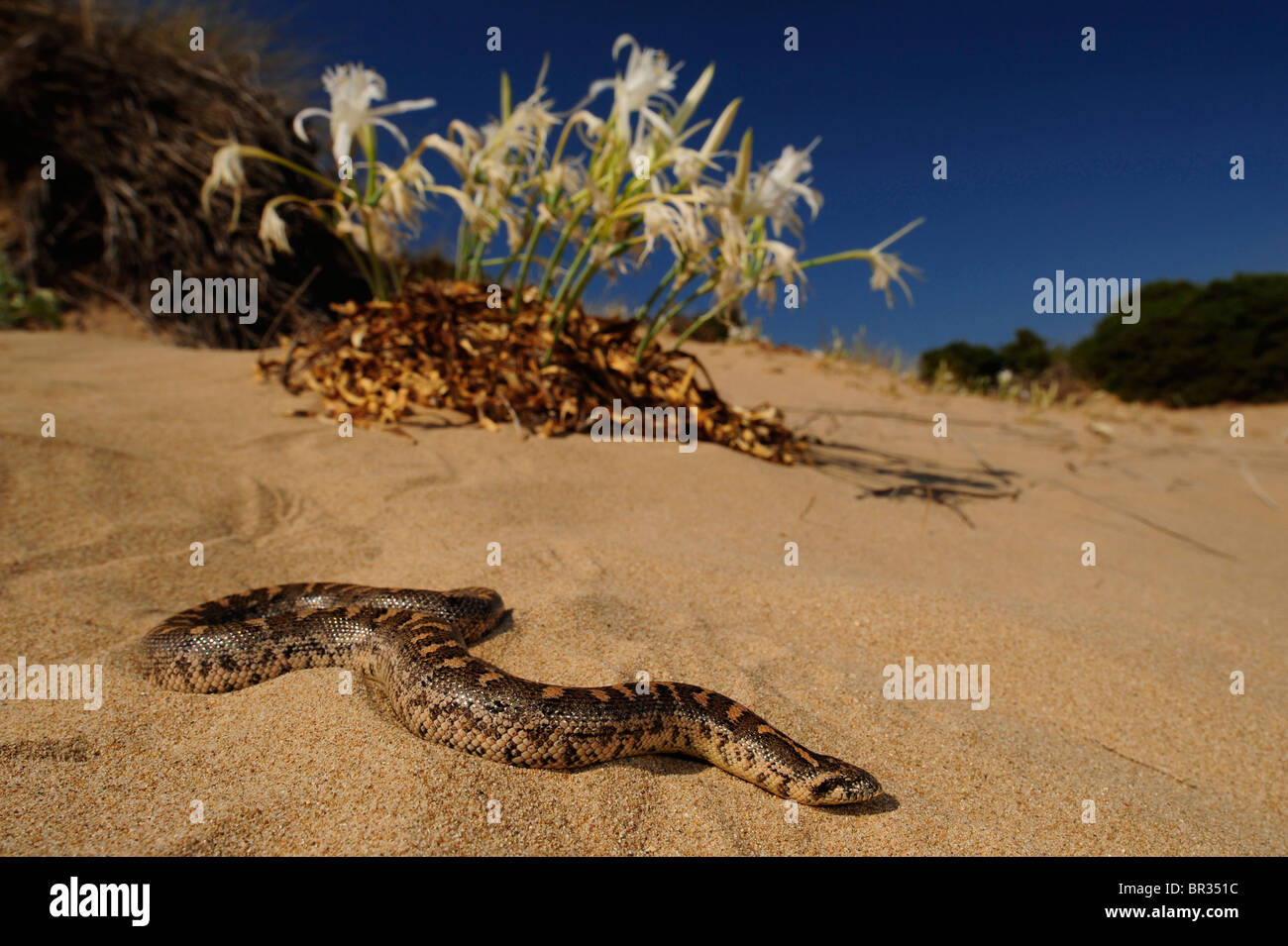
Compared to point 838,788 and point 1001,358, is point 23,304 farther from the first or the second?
point 1001,358

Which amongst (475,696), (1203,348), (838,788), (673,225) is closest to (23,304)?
(673,225)

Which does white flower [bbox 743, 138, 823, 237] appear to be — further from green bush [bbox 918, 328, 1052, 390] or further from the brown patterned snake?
green bush [bbox 918, 328, 1052, 390]

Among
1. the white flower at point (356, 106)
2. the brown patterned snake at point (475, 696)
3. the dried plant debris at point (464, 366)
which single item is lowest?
the brown patterned snake at point (475, 696)

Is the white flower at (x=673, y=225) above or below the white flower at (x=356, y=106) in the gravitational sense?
below

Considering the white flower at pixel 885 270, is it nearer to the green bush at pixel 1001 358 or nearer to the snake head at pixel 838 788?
the snake head at pixel 838 788

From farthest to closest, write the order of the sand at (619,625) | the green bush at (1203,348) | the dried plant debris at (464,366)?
the green bush at (1203,348) → the dried plant debris at (464,366) → the sand at (619,625)

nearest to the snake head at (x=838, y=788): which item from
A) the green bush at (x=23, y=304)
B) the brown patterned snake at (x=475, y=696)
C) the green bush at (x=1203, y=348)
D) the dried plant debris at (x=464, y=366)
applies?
the brown patterned snake at (x=475, y=696)

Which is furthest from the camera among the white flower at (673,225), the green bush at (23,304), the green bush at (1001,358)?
the green bush at (1001,358)
